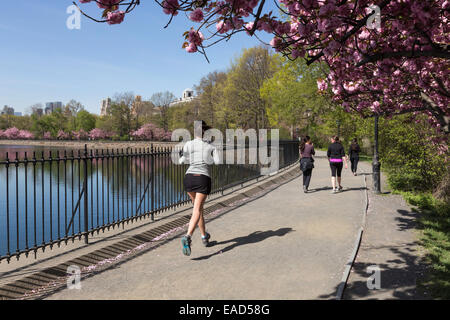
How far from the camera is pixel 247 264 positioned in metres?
5.47

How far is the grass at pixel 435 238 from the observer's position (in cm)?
471

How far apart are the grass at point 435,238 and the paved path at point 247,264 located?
122 cm

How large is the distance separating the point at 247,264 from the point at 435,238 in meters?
4.16

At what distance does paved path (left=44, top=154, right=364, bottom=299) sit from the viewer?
450 cm

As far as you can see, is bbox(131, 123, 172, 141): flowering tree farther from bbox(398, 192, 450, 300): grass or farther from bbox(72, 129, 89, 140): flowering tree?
bbox(398, 192, 450, 300): grass

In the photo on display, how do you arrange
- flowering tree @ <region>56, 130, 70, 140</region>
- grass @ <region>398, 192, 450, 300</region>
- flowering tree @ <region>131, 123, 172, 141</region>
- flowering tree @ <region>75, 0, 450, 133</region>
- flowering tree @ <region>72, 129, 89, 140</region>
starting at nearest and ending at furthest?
flowering tree @ <region>75, 0, 450, 133</region>, grass @ <region>398, 192, 450, 300</region>, flowering tree @ <region>131, 123, 172, 141</region>, flowering tree @ <region>72, 129, 89, 140</region>, flowering tree @ <region>56, 130, 70, 140</region>

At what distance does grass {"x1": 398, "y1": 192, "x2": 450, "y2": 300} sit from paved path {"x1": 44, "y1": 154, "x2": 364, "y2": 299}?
48.0 inches

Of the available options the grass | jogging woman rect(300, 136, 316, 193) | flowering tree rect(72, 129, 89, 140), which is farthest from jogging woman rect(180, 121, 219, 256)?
flowering tree rect(72, 129, 89, 140)

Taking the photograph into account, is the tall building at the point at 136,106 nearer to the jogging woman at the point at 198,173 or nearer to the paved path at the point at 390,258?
the paved path at the point at 390,258

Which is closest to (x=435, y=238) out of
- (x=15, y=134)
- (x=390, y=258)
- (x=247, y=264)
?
(x=390, y=258)

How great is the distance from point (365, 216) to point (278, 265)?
4172 millimetres

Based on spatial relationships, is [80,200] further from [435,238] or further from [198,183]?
[435,238]

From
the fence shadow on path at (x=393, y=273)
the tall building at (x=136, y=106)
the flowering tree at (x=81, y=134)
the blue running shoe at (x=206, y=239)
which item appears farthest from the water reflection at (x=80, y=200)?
the flowering tree at (x=81, y=134)
